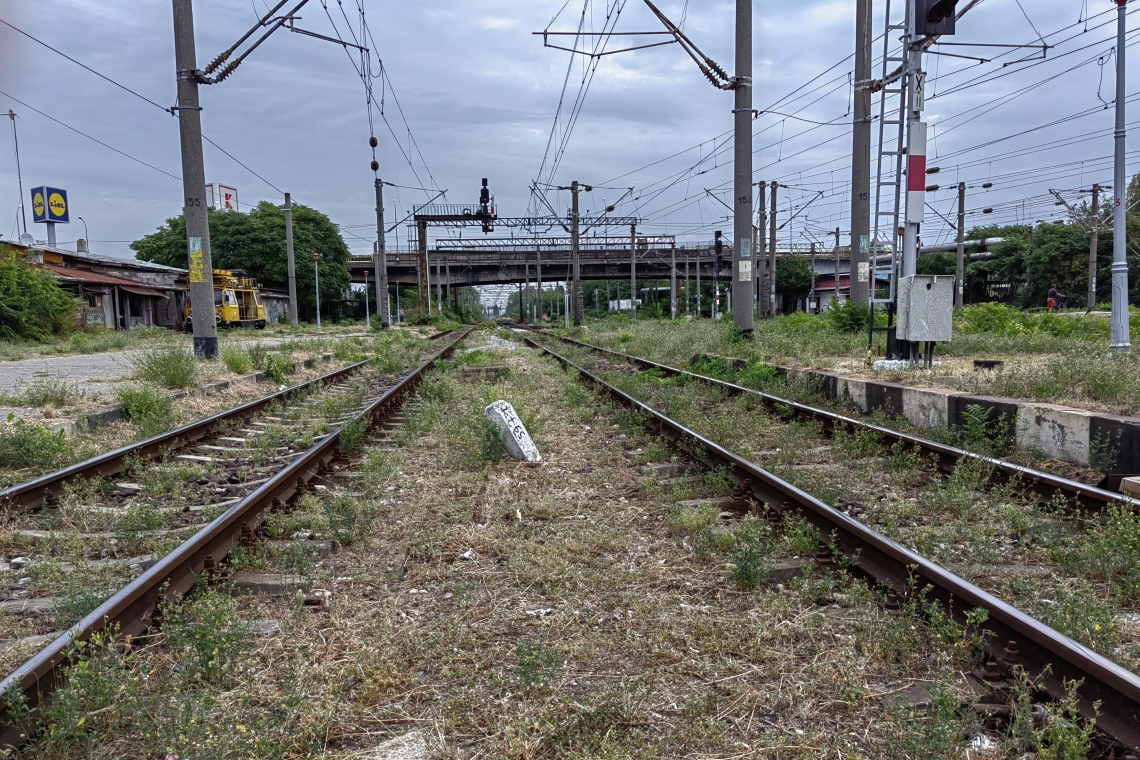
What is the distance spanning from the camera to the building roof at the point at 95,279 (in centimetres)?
3731

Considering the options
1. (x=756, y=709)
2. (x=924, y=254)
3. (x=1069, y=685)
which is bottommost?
(x=756, y=709)

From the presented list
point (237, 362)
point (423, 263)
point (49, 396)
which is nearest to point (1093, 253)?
point (423, 263)

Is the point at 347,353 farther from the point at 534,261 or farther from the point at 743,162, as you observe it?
the point at 534,261

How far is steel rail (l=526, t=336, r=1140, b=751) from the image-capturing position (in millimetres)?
2650

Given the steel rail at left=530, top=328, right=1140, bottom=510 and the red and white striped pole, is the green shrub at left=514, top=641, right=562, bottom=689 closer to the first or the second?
the steel rail at left=530, top=328, right=1140, bottom=510

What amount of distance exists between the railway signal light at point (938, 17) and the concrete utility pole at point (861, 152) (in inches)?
317

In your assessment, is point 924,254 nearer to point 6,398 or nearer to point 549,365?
point 549,365

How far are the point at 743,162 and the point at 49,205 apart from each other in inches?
2088

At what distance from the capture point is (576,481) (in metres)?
7.00

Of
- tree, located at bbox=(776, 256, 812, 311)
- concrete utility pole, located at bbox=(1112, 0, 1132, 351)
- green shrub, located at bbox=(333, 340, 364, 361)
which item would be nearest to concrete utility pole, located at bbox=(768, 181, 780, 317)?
green shrub, located at bbox=(333, 340, 364, 361)

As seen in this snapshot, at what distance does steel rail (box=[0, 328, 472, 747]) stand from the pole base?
10.8 meters

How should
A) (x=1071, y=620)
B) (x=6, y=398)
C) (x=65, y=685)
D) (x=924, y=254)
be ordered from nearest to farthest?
1. (x=65, y=685)
2. (x=1071, y=620)
3. (x=6, y=398)
4. (x=924, y=254)

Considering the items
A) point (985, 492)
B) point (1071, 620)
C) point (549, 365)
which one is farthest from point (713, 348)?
point (1071, 620)

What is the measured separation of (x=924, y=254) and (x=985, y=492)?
82.9m
